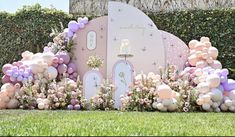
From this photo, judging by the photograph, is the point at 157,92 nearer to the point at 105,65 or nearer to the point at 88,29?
the point at 105,65

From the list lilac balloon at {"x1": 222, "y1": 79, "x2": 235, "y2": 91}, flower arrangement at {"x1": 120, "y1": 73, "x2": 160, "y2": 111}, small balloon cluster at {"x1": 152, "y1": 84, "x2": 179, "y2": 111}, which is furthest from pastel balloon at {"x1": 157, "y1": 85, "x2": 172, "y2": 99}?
lilac balloon at {"x1": 222, "y1": 79, "x2": 235, "y2": 91}

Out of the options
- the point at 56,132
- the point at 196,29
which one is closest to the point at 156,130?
the point at 56,132

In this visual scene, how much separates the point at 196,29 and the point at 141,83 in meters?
3.27

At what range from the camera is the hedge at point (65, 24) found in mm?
13117

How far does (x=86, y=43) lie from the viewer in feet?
40.9

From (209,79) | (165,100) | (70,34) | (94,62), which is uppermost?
(70,34)

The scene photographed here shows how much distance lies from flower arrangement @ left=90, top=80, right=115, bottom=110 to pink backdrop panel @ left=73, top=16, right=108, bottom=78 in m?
1.31

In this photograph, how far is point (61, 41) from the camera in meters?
12.5

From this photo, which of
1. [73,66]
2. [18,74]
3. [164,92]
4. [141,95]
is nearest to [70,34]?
[73,66]

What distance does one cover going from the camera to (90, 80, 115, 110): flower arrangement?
10984mm

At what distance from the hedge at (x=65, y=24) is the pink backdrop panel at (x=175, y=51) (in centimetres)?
119

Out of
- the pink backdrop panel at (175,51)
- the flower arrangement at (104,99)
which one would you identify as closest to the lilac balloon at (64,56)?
the flower arrangement at (104,99)

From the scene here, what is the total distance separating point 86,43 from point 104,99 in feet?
Result: 6.46

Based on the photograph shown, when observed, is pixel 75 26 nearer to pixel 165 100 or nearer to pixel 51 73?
pixel 51 73
